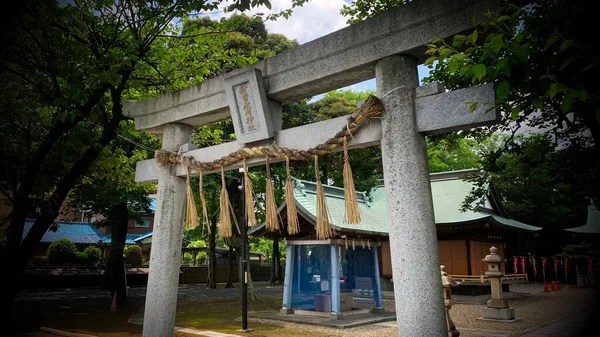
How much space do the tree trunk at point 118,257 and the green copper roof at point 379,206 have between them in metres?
6.79

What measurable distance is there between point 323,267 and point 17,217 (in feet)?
28.4

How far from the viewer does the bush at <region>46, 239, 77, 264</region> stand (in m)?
24.4

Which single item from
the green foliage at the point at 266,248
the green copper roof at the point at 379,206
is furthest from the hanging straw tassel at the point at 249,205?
the green foliage at the point at 266,248

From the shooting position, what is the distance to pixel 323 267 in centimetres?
1273

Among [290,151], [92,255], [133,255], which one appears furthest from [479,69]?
[133,255]

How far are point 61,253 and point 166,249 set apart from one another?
23.7m

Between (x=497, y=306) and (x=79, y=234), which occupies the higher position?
(x=79, y=234)

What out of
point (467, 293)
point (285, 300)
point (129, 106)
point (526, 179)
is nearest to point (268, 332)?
point (285, 300)

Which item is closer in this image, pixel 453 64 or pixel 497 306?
pixel 453 64

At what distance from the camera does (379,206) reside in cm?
1783

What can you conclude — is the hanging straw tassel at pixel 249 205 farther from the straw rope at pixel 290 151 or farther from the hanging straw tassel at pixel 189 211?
the hanging straw tassel at pixel 189 211

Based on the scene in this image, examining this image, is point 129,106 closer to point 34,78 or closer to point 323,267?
point 34,78

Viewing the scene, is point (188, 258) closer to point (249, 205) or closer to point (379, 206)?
point (379, 206)

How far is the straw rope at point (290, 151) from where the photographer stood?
3.79 meters
